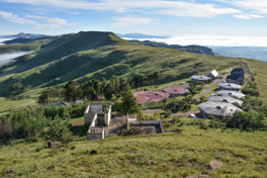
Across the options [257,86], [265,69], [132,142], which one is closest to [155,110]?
[132,142]

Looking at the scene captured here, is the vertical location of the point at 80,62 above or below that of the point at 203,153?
above

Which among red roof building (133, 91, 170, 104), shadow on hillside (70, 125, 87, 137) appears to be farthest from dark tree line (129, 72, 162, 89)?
shadow on hillside (70, 125, 87, 137)

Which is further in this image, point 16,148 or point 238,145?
point 16,148

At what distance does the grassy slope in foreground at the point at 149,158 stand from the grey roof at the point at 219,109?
12.1 m

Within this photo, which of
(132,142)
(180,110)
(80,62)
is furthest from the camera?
(80,62)

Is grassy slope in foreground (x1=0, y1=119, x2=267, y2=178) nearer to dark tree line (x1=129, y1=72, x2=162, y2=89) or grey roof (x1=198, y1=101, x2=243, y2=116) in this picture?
grey roof (x1=198, y1=101, x2=243, y2=116)

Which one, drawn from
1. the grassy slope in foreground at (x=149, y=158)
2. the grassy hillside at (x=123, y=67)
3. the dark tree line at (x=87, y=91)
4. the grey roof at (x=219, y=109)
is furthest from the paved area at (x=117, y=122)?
the grassy hillside at (x=123, y=67)

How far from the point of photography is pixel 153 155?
20594 mm

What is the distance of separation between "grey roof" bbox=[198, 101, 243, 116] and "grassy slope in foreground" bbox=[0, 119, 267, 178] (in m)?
12.1

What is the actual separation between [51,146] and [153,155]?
16.8 metres

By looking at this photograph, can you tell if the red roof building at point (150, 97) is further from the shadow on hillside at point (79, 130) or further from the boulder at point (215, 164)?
the boulder at point (215, 164)

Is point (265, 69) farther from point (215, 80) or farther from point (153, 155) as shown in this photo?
point (153, 155)

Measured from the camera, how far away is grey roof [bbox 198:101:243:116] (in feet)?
130

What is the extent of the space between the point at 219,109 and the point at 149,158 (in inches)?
1131
